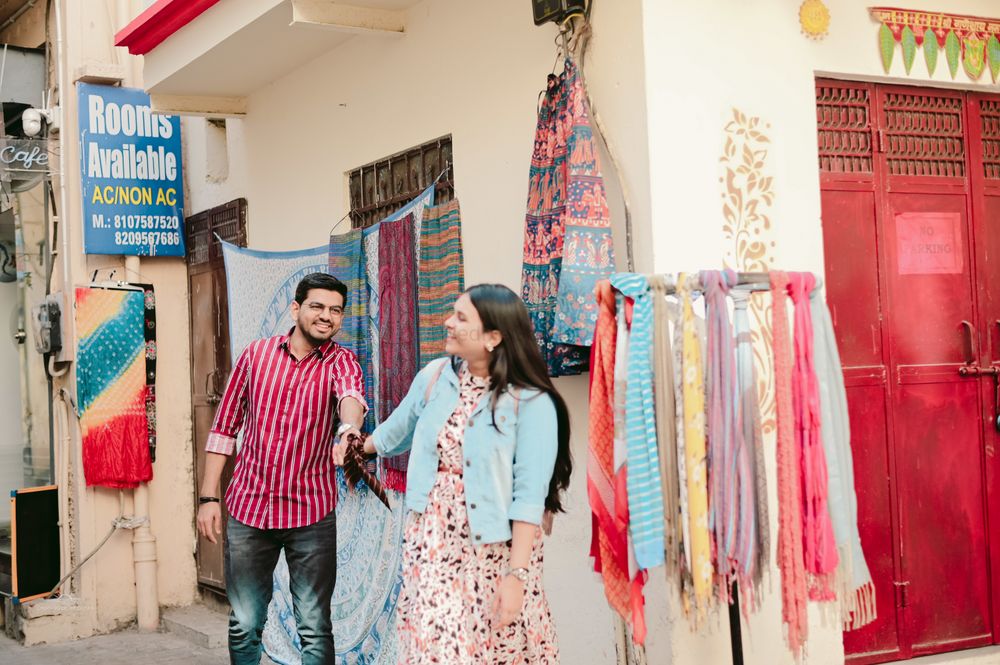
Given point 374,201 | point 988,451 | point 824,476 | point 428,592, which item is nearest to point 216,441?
point 428,592

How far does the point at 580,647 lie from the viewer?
476 centimetres

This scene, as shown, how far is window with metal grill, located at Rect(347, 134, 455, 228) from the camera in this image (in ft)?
18.9

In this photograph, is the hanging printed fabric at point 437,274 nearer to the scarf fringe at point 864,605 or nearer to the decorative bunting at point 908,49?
the decorative bunting at point 908,49

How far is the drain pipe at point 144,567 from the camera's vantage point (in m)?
7.99

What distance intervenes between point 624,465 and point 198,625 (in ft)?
16.6

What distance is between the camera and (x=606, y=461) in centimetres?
370

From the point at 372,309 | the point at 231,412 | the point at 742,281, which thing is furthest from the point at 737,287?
the point at 372,309

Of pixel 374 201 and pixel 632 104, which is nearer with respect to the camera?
pixel 632 104

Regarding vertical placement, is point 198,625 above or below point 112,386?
below

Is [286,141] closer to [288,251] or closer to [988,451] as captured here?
[288,251]

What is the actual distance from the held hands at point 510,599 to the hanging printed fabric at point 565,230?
39.0 inches

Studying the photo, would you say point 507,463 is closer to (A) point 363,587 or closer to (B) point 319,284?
(B) point 319,284

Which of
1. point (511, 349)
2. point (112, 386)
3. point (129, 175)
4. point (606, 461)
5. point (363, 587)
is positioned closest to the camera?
point (606, 461)

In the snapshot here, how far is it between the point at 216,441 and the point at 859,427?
2.69 meters
